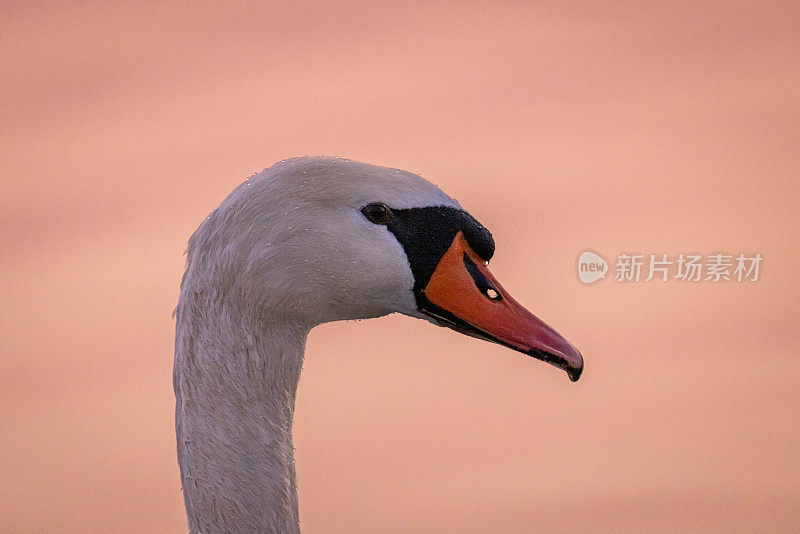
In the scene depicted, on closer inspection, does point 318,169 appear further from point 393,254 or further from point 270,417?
point 270,417

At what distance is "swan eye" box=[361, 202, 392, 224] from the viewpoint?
98 centimetres

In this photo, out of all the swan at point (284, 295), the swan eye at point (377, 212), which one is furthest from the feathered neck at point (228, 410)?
the swan eye at point (377, 212)

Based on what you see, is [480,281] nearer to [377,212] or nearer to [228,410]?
[377,212]

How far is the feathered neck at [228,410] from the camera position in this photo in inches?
39.8

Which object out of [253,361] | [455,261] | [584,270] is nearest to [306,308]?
[253,361]

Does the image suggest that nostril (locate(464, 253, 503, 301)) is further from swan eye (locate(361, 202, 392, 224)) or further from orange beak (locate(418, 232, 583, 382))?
swan eye (locate(361, 202, 392, 224))

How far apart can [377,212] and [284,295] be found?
0.51ft

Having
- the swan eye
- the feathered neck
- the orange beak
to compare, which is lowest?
the feathered neck

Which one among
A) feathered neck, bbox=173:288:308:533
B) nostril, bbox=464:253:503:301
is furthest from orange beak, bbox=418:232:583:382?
feathered neck, bbox=173:288:308:533

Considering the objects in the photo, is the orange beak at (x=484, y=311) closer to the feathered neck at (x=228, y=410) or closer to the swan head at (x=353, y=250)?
the swan head at (x=353, y=250)

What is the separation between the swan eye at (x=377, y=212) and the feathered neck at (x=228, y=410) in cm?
18

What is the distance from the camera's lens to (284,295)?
1000 millimetres

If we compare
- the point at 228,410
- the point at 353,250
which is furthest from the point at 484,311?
the point at 228,410

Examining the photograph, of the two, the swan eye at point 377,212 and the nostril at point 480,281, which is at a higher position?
the swan eye at point 377,212
